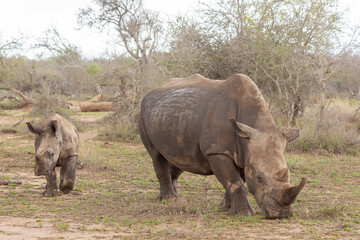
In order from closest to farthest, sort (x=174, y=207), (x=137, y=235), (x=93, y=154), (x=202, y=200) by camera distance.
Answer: (x=137, y=235) < (x=174, y=207) < (x=202, y=200) < (x=93, y=154)

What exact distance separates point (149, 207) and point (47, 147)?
2.09 metres

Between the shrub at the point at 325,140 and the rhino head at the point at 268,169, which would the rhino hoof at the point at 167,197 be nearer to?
the rhino head at the point at 268,169

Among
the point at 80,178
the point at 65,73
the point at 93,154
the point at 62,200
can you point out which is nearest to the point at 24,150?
the point at 93,154

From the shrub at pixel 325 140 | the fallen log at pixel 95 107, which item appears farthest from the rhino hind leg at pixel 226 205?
the fallen log at pixel 95 107

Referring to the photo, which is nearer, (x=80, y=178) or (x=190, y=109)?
(x=190, y=109)

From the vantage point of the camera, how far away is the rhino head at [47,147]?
24.0 ft

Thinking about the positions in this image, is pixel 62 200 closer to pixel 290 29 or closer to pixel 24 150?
pixel 24 150

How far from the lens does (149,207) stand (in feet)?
21.7

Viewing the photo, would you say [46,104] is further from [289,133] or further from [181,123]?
[289,133]

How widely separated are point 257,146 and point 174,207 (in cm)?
153

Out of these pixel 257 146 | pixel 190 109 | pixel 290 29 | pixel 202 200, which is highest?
pixel 290 29

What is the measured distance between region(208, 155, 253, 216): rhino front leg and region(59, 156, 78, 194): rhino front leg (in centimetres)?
270

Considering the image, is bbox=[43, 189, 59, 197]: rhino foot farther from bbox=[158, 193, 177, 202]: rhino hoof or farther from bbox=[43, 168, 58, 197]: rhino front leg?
bbox=[158, 193, 177, 202]: rhino hoof

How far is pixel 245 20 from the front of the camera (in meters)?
13.7
